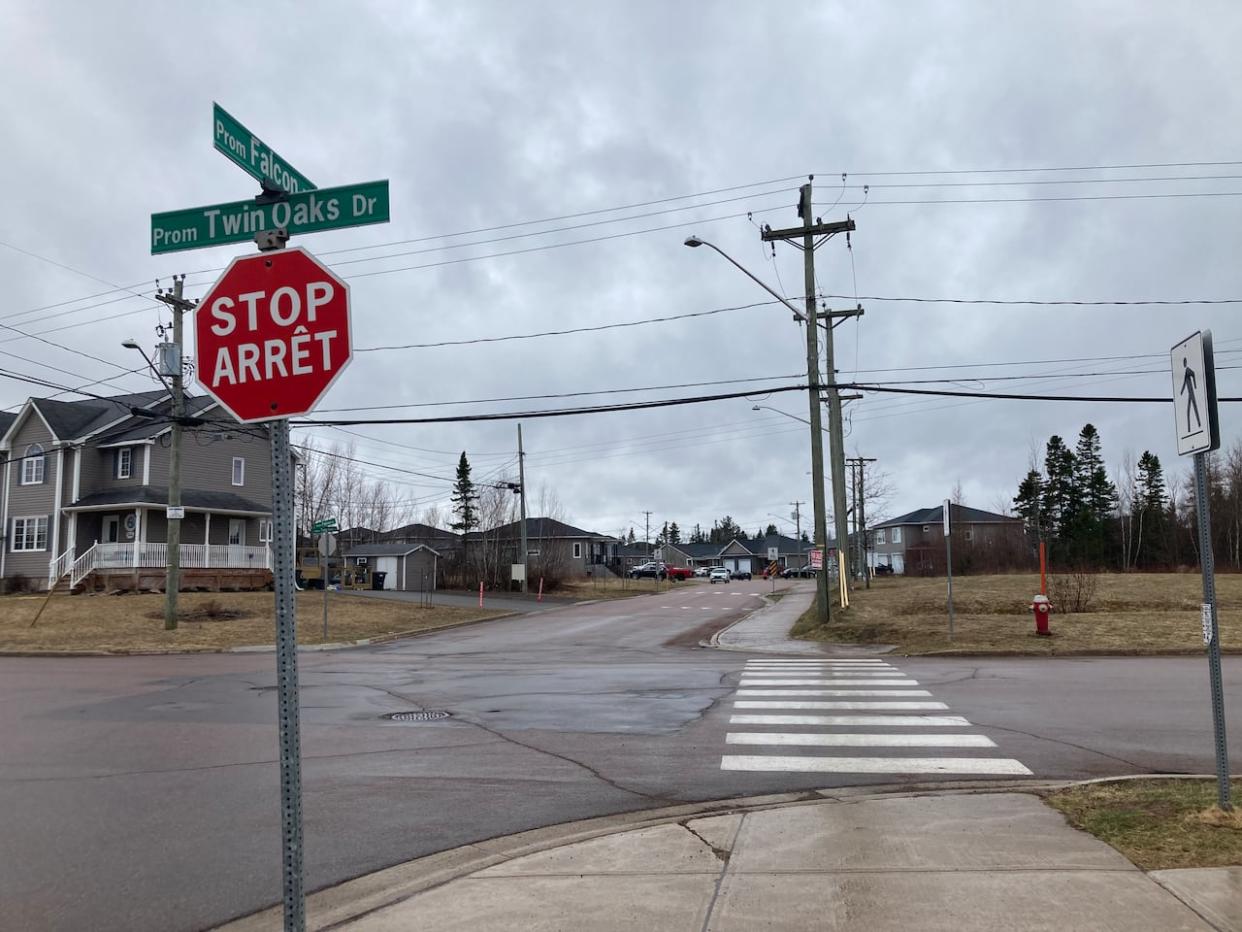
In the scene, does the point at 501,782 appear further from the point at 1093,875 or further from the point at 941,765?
the point at 1093,875

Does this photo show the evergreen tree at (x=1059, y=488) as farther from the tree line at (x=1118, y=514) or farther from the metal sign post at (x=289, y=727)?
the metal sign post at (x=289, y=727)

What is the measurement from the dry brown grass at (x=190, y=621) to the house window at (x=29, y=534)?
3.31 m

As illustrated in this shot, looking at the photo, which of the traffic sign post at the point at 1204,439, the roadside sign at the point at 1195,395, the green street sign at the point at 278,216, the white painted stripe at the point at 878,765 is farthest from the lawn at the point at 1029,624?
the green street sign at the point at 278,216

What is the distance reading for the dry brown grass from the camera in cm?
2509

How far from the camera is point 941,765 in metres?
8.30

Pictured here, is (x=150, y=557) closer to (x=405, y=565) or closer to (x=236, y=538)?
(x=236, y=538)

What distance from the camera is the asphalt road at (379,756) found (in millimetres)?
5953

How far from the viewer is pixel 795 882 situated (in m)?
5.17

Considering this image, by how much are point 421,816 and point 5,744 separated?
610 centimetres

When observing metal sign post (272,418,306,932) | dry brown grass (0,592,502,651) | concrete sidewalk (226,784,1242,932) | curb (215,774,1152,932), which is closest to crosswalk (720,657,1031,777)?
curb (215,774,1152,932)

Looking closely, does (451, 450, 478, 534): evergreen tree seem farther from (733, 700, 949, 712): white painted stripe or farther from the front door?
(733, 700, 949, 712): white painted stripe

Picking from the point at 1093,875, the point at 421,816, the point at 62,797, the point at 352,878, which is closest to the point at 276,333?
the point at 352,878

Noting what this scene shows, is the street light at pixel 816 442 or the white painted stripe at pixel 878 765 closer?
the white painted stripe at pixel 878 765

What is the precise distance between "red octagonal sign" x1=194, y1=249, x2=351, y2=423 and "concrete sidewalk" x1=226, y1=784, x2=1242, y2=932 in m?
2.81
